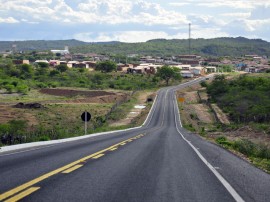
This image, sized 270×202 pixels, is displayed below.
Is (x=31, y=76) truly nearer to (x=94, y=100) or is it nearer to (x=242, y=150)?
(x=94, y=100)

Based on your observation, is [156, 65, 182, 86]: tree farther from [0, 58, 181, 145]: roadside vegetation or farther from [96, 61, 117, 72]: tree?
[96, 61, 117, 72]: tree

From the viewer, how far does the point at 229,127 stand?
43531 mm

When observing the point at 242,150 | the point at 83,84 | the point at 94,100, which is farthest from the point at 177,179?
the point at 83,84

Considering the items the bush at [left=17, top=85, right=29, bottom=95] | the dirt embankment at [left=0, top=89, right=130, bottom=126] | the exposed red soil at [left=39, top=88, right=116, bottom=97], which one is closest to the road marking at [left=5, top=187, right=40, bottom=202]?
the dirt embankment at [left=0, top=89, right=130, bottom=126]

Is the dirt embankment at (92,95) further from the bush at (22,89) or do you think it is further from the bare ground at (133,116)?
the bare ground at (133,116)

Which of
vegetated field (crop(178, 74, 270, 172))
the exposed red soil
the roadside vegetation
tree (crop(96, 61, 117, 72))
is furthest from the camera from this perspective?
tree (crop(96, 61, 117, 72))

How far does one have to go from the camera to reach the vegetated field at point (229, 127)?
1809cm

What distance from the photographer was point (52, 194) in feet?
24.7

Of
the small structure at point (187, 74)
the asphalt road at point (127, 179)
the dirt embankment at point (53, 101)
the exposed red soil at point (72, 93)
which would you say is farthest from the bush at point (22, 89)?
the asphalt road at point (127, 179)

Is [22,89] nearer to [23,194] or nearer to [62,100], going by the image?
[62,100]

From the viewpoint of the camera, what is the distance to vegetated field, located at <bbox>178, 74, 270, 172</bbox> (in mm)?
18087

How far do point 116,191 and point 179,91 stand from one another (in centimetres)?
11072

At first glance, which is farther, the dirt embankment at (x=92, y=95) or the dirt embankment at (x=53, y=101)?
the dirt embankment at (x=92, y=95)

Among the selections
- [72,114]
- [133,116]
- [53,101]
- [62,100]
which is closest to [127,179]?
[72,114]
